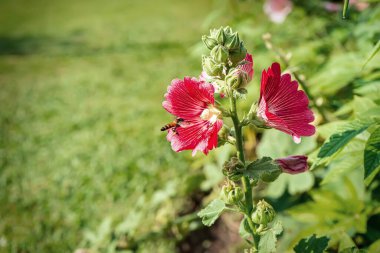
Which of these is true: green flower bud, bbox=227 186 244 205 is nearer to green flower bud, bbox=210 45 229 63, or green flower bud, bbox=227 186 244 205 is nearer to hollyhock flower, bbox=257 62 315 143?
hollyhock flower, bbox=257 62 315 143

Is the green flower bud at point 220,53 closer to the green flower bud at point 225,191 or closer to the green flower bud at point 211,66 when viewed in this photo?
the green flower bud at point 211,66

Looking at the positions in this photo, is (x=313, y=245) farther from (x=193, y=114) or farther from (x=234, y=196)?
(x=193, y=114)

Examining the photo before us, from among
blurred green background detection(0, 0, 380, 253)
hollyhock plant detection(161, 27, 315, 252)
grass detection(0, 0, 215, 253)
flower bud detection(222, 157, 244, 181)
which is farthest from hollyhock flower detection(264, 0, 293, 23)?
flower bud detection(222, 157, 244, 181)

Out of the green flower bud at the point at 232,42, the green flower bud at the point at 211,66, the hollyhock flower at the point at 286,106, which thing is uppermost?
the green flower bud at the point at 232,42

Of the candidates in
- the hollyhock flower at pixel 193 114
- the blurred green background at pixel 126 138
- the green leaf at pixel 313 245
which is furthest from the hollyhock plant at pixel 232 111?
the blurred green background at pixel 126 138

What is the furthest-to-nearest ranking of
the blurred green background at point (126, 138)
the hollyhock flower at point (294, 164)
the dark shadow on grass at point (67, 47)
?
the dark shadow on grass at point (67, 47) → the blurred green background at point (126, 138) → the hollyhock flower at point (294, 164)

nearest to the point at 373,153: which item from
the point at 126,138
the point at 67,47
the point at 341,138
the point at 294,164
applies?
the point at 341,138

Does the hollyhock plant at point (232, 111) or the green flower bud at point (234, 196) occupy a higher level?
the hollyhock plant at point (232, 111)
